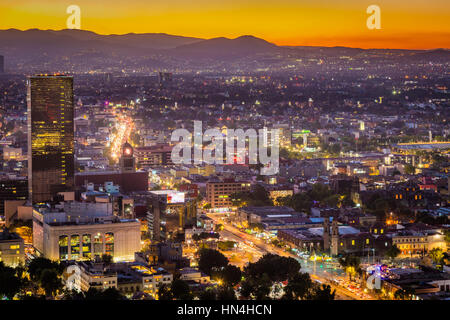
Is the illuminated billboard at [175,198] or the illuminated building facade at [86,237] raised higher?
the illuminated billboard at [175,198]

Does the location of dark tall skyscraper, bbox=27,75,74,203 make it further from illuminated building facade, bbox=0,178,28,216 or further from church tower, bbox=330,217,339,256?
church tower, bbox=330,217,339,256

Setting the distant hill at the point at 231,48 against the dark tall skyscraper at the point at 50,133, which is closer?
the dark tall skyscraper at the point at 50,133

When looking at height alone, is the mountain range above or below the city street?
above

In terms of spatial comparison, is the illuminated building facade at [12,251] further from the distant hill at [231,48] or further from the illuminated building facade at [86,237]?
the distant hill at [231,48]

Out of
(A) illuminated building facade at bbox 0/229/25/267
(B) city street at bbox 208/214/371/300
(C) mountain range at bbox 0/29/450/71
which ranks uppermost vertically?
(C) mountain range at bbox 0/29/450/71

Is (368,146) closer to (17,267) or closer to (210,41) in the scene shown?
(17,267)

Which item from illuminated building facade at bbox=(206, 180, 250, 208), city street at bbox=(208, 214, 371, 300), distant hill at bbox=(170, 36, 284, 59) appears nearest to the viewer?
city street at bbox=(208, 214, 371, 300)

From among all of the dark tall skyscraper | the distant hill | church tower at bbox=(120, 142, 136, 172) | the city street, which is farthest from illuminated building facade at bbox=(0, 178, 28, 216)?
the distant hill

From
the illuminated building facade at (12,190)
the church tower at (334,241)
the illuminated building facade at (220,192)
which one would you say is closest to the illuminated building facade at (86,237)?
the church tower at (334,241)

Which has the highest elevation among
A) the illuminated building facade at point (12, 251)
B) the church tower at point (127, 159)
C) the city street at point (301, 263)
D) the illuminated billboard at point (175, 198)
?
the church tower at point (127, 159)
